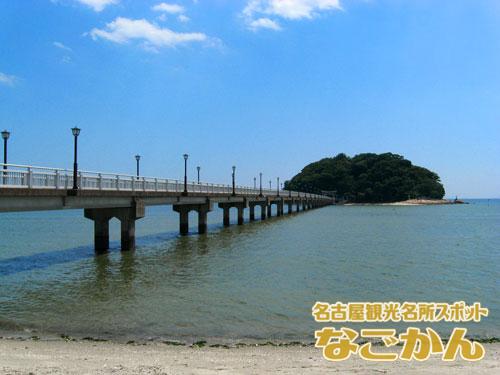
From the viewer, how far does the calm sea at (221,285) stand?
45.0 feet

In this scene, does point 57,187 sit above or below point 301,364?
above

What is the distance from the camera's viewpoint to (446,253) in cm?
3192

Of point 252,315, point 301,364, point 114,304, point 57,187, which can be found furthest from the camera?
point 57,187

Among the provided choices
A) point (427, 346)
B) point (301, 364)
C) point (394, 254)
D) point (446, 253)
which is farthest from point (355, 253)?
point (301, 364)

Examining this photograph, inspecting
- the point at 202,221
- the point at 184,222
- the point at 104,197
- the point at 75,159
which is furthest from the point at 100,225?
the point at 202,221

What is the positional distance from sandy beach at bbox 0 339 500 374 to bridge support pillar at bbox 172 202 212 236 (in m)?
35.6

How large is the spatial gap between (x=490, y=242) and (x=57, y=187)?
1326 inches

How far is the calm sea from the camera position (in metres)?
13.7

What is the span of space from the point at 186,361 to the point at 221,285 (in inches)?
412

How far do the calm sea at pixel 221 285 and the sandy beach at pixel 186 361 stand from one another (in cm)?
170

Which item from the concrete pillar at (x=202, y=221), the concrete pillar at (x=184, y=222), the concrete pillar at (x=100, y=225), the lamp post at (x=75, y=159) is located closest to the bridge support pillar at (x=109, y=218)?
the concrete pillar at (x=100, y=225)

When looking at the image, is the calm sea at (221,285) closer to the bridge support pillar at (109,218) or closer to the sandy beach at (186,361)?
the bridge support pillar at (109,218)

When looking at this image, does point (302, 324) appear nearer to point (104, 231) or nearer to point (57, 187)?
point (57, 187)

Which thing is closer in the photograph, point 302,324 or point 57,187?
point 302,324
